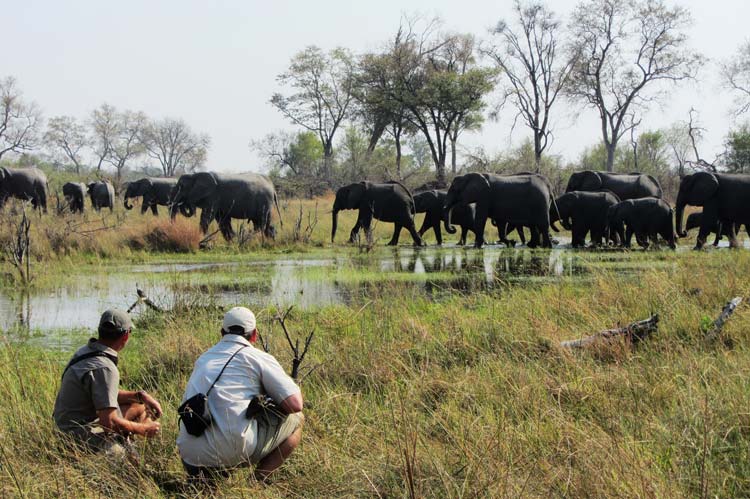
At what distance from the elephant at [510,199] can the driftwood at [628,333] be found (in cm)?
1467

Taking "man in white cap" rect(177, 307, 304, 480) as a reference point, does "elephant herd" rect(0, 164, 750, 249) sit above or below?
above

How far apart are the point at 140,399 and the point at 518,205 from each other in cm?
1805

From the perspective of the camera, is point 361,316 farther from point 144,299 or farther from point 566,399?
point 566,399

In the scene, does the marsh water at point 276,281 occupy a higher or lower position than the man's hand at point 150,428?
higher

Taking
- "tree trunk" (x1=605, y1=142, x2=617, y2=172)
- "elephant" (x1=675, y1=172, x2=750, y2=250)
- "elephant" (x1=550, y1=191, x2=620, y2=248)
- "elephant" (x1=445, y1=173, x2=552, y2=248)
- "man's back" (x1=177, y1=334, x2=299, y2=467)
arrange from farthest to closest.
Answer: "tree trunk" (x1=605, y1=142, x2=617, y2=172)
"elephant" (x1=550, y1=191, x2=620, y2=248)
"elephant" (x1=445, y1=173, x2=552, y2=248)
"elephant" (x1=675, y1=172, x2=750, y2=250)
"man's back" (x1=177, y1=334, x2=299, y2=467)

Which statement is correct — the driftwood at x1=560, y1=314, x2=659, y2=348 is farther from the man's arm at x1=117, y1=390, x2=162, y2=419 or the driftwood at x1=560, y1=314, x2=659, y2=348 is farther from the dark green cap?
the dark green cap

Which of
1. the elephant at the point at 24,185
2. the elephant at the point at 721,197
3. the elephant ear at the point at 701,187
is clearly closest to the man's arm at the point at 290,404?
the elephant at the point at 721,197

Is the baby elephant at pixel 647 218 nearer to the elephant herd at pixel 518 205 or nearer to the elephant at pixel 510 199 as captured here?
the elephant herd at pixel 518 205

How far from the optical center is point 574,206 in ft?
73.9

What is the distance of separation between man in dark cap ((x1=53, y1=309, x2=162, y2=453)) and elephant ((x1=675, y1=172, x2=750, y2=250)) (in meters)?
17.4

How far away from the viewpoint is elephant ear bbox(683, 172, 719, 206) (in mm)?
20219

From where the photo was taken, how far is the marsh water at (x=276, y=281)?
1051 cm

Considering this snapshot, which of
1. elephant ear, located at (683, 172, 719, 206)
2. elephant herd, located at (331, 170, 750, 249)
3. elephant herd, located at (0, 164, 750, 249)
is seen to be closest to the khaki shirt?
elephant herd, located at (0, 164, 750, 249)

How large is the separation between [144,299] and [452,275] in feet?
22.7
